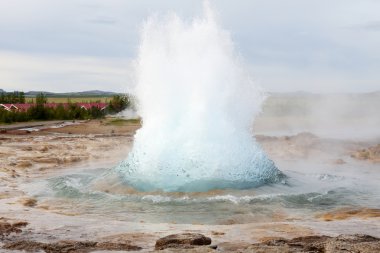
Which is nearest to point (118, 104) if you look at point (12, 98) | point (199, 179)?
point (12, 98)

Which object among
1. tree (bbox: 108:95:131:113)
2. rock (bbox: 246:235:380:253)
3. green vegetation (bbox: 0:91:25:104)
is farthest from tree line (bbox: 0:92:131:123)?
rock (bbox: 246:235:380:253)

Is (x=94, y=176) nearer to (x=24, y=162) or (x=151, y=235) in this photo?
(x=24, y=162)

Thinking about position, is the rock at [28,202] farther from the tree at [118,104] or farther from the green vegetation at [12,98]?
the green vegetation at [12,98]

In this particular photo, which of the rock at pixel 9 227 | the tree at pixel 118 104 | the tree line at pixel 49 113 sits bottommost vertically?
the rock at pixel 9 227

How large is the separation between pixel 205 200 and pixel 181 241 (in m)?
3.93

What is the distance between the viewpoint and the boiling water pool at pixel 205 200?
9688mm

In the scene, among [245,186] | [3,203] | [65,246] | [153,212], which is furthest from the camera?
[245,186]

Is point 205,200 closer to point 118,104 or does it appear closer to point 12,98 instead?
point 118,104

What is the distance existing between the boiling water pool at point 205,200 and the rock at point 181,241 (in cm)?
206

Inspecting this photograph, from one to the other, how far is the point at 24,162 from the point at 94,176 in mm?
4432

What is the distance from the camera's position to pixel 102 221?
8.94 meters

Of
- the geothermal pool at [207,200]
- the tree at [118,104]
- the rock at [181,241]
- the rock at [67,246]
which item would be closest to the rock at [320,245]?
the rock at [181,241]

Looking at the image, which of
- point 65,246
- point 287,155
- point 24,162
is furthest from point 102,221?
point 287,155

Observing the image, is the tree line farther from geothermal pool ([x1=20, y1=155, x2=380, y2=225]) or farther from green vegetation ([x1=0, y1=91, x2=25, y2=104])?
geothermal pool ([x1=20, y1=155, x2=380, y2=225])
